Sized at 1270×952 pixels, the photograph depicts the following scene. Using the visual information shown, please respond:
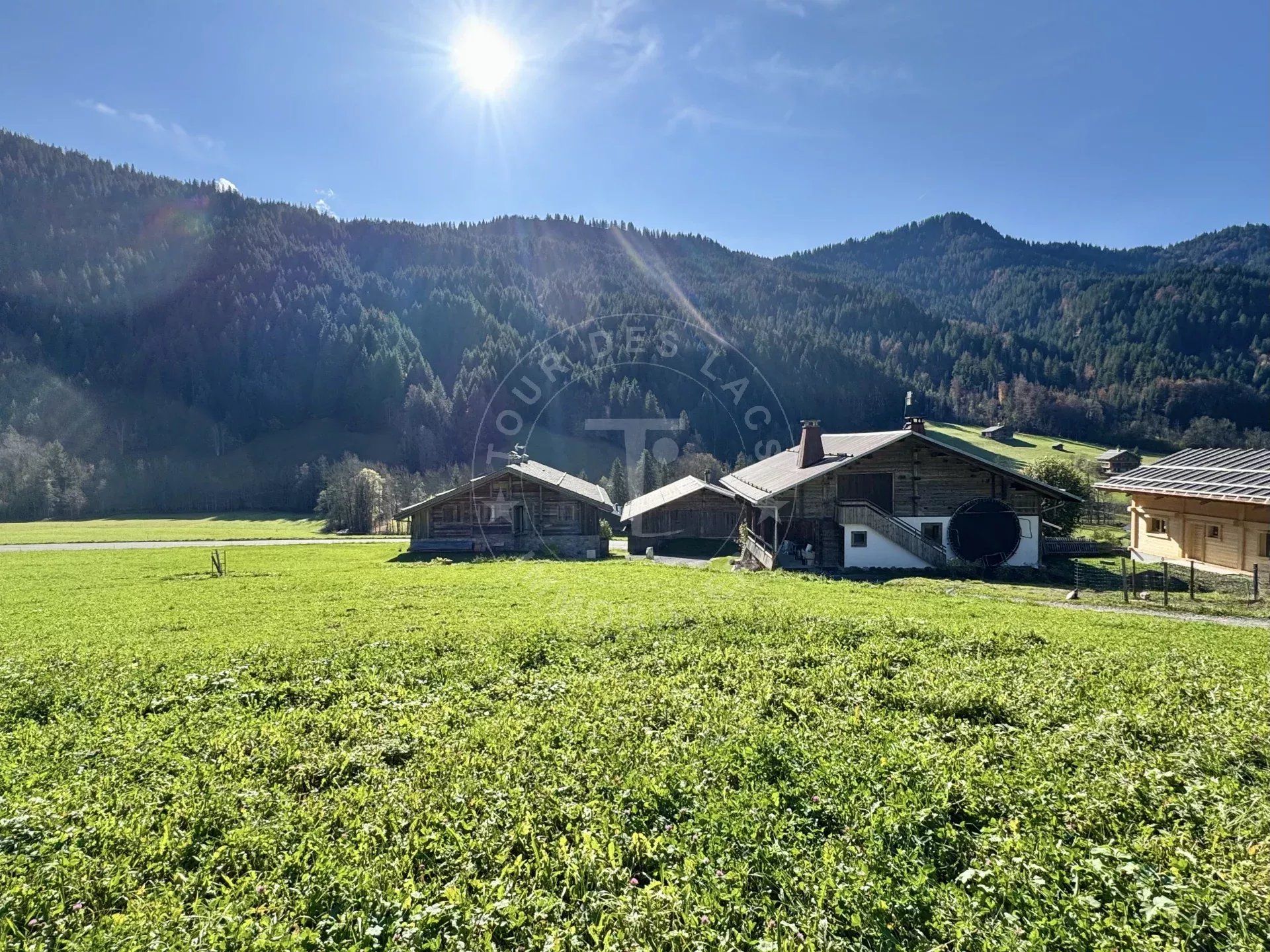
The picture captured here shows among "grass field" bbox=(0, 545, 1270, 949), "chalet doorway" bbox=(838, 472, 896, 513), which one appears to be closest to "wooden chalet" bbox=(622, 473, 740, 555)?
"chalet doorway" bbox=(838, 472, 896, 513)

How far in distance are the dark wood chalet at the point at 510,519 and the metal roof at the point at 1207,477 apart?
102 ft

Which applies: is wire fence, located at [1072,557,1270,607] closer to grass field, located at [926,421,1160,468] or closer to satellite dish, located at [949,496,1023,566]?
satellite dish, located at [949,496,1023,566]

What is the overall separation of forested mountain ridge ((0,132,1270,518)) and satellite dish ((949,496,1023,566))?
79620mm

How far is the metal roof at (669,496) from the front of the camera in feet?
140

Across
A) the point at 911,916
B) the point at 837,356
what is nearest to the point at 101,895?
the point at 911,916

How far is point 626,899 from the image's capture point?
14.5 feet

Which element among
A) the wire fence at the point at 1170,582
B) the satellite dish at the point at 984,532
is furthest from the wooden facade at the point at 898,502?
the wire fence at the point at 1170,582

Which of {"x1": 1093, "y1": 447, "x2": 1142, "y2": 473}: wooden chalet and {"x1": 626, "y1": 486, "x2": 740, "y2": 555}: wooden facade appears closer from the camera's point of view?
{"x1": 626, "y1": 486, "x2": 740, "y2": 555}: wooden facade

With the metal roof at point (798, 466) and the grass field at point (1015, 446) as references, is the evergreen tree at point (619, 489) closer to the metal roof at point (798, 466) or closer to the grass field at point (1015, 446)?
the metal roof at point (798, 466)

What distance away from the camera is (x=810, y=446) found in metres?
35.0

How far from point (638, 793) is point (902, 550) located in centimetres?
2739

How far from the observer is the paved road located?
4038cm

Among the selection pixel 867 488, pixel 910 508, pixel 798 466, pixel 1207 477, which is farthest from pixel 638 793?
pixel 1207 477

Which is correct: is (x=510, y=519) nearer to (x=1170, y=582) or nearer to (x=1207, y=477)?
(x=1170, y=582)
